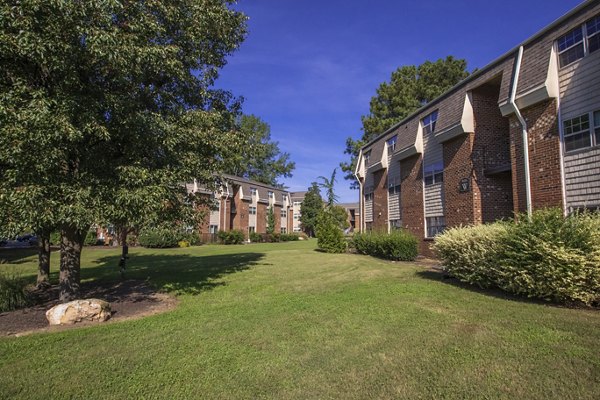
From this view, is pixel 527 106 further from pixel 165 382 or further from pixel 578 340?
pixel 165 382

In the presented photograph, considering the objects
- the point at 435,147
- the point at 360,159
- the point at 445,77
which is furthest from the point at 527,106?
the point at 445,77

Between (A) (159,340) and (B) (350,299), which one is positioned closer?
(A) (159,340)

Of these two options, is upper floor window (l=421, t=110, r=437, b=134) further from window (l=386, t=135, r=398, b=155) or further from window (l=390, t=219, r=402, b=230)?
window (l=390, t=219, r=402, b=230)

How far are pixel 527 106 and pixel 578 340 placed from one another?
9.32m

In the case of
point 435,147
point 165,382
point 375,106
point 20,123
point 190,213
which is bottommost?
point 165,382

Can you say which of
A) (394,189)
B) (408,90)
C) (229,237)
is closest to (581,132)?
(394,189)

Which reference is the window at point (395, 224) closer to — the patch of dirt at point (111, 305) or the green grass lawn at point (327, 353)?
the green grass lawn at point (327, 353)

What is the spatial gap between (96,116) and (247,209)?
135ft

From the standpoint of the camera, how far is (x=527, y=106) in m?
11.9

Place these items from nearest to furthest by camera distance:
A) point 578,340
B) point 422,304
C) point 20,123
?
point 578,340 < point 20,123 < point 422,304

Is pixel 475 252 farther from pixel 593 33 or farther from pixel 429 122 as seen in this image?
A: pixel 429 122

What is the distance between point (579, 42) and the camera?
10.6 meters

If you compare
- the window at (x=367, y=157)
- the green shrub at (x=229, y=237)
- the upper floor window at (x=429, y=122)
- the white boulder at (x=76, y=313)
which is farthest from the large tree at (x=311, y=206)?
the white boulder at (x=76, y=313)

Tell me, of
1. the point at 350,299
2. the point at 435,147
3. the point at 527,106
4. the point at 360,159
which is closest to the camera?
the point at 350,299
